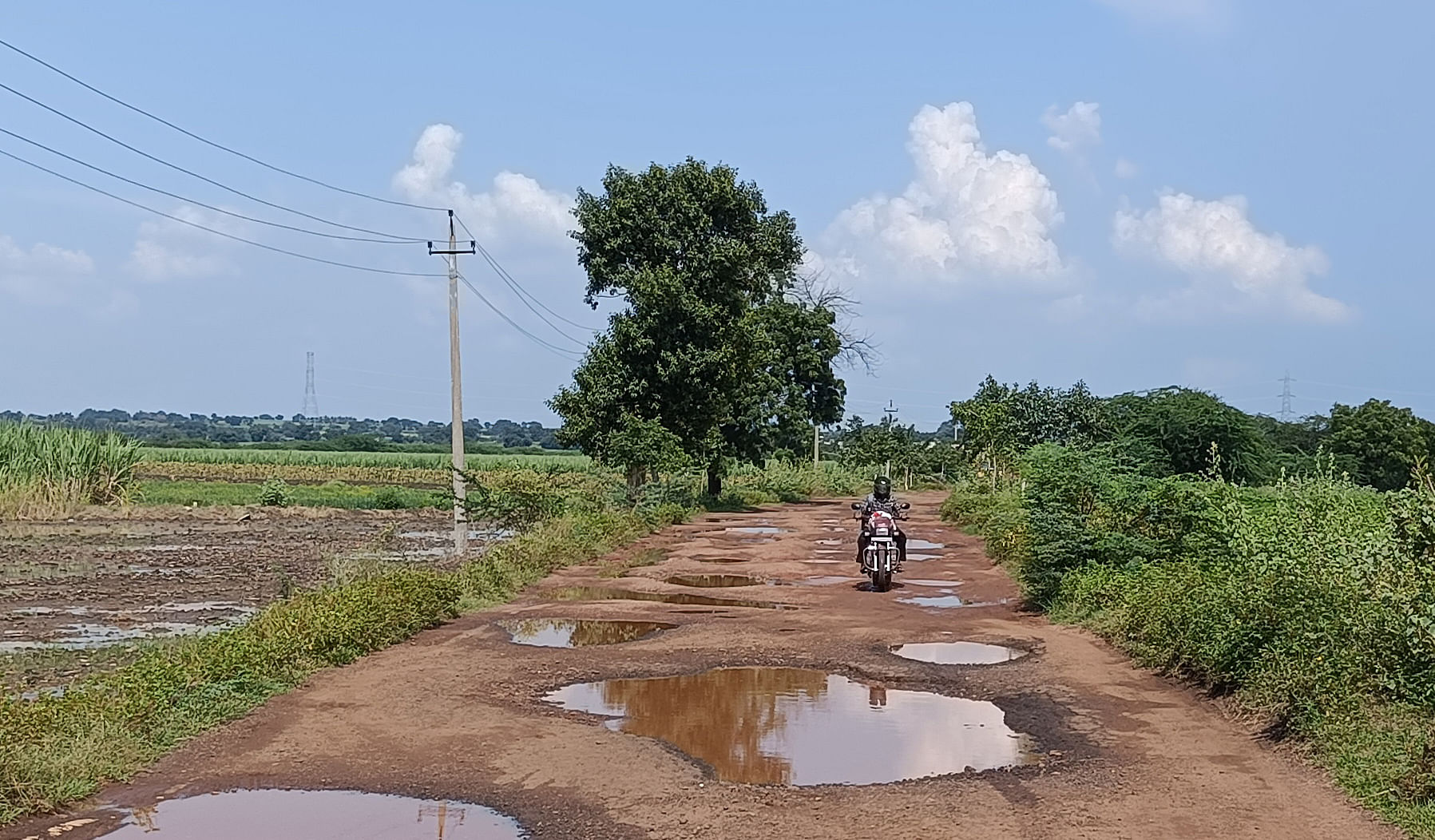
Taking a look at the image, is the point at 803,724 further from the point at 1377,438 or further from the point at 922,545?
the point at 1377,438

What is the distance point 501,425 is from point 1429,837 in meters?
144

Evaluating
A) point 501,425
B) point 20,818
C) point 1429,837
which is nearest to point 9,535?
point 20,818

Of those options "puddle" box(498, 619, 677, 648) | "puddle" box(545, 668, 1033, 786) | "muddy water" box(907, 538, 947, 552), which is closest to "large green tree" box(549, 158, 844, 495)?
"muddy water" box(907, 538, 947, 552)

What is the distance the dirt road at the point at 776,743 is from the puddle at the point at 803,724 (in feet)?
0.09

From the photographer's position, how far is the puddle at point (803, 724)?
25.6 feet

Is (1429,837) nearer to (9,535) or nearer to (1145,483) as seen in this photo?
(1145,483)

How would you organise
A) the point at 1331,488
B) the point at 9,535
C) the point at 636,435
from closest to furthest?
the point at 1331,488
the point at 9,535
the point at 636,435

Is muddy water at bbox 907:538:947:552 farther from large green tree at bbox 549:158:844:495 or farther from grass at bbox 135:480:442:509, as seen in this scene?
grass at bbox 135:480:442:509

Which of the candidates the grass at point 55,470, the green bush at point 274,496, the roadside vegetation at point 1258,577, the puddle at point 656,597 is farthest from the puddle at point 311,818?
the green bush at point 274,496

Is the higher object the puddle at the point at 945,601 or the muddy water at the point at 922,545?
the muddy water at the point at 922,545

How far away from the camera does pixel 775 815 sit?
21.5 ft

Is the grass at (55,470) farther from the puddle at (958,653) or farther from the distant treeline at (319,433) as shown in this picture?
the distant treeline at (319,433)

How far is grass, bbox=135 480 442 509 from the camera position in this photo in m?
42.2

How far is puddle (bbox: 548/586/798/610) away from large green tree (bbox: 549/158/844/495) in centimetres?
1360
